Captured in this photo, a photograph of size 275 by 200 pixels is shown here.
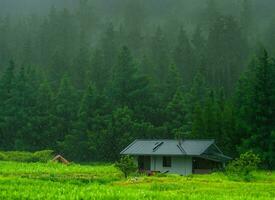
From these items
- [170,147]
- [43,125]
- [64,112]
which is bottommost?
[170,147]

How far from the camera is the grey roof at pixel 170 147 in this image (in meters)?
56.3

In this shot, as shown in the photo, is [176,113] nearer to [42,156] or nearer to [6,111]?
[42,156]

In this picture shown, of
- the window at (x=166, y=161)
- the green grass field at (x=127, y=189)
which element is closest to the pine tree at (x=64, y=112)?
the window at (x=166, y=161)

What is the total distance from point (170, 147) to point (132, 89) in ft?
91.5

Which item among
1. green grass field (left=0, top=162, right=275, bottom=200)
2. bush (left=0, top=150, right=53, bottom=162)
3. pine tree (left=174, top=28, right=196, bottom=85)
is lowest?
green grass field (left=0, top=162, right=275, bottom=200)

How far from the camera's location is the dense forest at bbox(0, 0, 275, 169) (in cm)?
6544

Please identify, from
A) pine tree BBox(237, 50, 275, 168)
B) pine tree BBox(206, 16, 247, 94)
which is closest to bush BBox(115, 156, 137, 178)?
pine tree BBox(237, 50, 275, 168)

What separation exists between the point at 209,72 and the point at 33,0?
9398 centimetres

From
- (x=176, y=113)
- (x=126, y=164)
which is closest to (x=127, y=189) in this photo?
(x=126, y=164)

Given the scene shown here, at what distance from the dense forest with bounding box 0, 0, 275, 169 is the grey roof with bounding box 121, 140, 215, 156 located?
614cm

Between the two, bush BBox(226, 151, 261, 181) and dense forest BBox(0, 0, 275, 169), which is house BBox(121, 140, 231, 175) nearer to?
dense forest BBox(0, 0, 275, 169)

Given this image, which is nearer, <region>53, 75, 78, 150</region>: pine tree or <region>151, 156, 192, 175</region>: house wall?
<region>151, 156, 192, 175</region>: house wall

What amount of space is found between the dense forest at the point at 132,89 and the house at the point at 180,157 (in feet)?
16.4

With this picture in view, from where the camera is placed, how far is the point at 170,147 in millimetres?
58000
